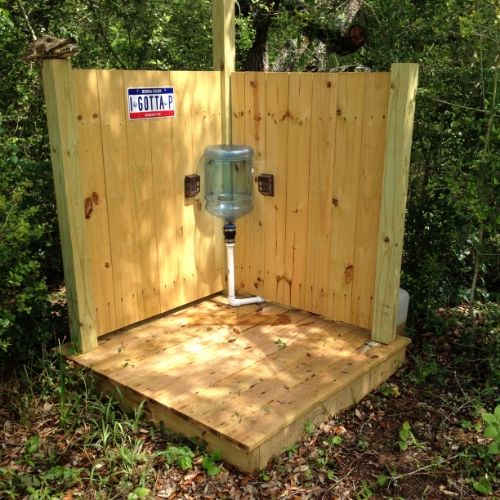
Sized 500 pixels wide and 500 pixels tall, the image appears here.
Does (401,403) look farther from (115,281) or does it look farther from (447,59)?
(447,59)

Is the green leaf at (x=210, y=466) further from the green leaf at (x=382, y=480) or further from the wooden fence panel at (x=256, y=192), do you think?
the wooden fence panel at (x=256, y=192)

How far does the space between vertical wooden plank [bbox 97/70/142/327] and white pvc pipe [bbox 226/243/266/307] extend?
74cm

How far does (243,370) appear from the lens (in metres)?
3.63

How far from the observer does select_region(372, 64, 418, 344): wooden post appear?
11.5 ft

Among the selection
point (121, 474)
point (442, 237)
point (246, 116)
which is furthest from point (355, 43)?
point (121, 474)

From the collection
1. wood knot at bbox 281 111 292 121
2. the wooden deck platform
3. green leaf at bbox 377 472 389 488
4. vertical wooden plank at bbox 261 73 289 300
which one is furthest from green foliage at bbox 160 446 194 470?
wood knot at bbox 281 111 292 121

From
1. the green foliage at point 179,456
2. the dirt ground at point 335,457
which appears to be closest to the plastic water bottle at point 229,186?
the dirt ground at point 335,457

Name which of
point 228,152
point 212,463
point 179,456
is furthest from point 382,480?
point 228,152

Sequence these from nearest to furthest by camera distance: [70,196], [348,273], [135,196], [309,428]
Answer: [309,428]
[70,196]
[135,196]
[348,273]

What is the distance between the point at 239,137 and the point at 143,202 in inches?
37.8

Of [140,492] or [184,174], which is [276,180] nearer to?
[184,174]

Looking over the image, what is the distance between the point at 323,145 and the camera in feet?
13.1

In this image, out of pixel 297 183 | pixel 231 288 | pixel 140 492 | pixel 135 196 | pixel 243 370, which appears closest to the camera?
pixel 140 492

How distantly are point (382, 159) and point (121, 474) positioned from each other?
239 centimetres
